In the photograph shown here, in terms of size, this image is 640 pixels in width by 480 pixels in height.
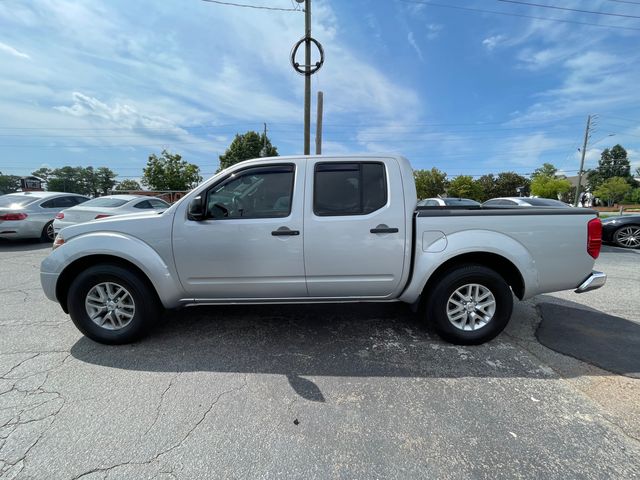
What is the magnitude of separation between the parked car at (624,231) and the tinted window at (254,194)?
11.1 metres

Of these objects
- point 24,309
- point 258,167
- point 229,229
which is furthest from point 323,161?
point 24,309

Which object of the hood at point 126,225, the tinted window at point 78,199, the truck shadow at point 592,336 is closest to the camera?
the truck shadow at point 592,336

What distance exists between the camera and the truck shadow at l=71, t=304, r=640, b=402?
276 centimetres

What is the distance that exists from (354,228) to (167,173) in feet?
147

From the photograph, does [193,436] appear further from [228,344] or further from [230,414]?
[228,344]

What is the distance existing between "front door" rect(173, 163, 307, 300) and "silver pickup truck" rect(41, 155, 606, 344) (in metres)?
0.01

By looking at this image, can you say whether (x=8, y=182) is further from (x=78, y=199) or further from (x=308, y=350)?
(x=308, y=350)

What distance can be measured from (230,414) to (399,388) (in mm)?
1379

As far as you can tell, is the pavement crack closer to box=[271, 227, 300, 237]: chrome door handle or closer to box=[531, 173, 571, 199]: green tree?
box=[271, 227, 300, 237]: chrome door handle

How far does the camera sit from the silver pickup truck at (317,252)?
3.00m

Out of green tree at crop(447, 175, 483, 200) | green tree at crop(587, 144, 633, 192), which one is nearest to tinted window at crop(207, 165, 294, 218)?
green tree at crop(447, 175, 483, 200)

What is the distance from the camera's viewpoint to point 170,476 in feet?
5.72

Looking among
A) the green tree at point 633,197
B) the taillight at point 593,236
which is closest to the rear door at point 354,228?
the taillight at point 593,236

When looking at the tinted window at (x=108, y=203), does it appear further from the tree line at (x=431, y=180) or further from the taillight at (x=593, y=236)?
the tree line at (x=431, y=180)
